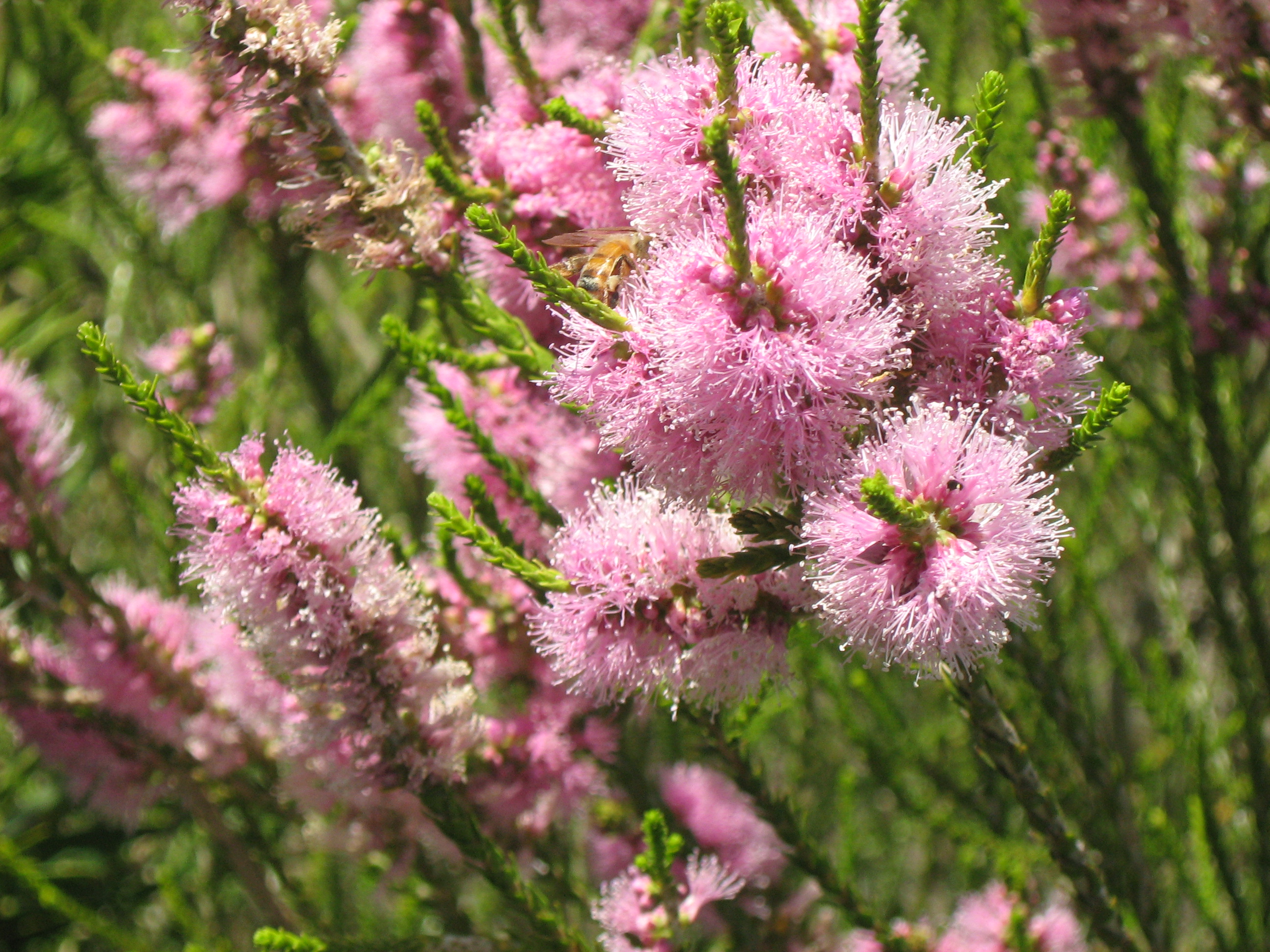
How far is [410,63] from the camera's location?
2.01 m

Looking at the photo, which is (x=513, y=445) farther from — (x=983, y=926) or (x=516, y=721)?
(x=983, y=926)

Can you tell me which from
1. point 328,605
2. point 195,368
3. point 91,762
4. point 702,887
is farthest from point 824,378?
point 91,762

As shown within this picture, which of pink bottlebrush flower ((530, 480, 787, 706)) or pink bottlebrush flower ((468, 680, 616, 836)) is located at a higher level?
pink bottlebrush flower ((530, 480, 787, 706))

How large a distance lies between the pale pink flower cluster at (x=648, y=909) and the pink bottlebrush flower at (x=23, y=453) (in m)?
1.29

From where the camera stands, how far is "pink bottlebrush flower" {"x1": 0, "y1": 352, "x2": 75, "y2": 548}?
72.5 inches

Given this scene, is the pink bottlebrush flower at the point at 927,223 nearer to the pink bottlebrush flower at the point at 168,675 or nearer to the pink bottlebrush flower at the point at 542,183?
the pink bottlebrush flower at the point at 542,183

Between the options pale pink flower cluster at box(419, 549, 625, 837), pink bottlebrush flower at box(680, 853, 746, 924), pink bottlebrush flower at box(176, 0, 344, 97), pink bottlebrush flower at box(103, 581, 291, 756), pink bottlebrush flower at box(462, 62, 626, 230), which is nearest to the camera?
pink bottlebrush flower at box(176, 0, 344, 97)

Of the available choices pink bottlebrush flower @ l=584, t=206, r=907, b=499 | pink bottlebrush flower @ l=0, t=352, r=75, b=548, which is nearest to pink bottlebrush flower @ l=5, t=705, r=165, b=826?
pink bottlebrush flower @ l=0, t=352, r=75, b=548

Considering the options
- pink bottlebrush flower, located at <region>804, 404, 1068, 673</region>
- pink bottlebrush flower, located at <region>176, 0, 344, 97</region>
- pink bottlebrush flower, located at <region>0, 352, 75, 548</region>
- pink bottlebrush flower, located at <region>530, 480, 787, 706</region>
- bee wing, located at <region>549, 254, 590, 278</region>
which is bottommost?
pink bottlebrush flower, located at <region>0, 352, 75, 548</region>

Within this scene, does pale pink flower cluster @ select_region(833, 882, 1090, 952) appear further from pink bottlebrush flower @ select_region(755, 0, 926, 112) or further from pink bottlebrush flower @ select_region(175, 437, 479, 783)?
pink bottlebrush flower @ select_region(755, 0, 926, 112)

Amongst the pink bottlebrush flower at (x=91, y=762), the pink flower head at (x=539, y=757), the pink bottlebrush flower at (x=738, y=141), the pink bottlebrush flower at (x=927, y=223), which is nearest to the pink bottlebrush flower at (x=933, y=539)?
the pink bottlebrush flower at (x=927, y=223)

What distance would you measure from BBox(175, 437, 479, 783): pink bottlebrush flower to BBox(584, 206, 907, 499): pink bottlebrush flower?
56 cm

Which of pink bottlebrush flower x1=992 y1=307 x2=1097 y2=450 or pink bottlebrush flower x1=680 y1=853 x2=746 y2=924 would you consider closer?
pink bottlebrush flower x1=992 y1=307 x2=1097 y2=450

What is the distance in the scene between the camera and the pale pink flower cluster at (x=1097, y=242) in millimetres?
2277
